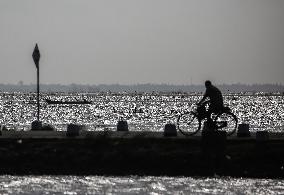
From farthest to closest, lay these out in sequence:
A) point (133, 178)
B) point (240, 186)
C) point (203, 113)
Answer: point (203, 113), point (133, 178), point (240, 186)

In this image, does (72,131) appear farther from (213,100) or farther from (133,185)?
(133,185)

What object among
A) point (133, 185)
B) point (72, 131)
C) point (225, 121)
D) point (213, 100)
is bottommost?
point (133, 185)

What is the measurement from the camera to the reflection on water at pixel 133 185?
23.8 metres

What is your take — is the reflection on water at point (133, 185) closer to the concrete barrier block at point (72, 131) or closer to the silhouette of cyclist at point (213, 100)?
the silhouette of cyclist at point (213, 100)

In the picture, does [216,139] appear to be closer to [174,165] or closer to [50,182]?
[174,165]

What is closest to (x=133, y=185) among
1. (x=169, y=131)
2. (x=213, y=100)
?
(x=213, y=100)

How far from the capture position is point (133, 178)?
2658 centimetres

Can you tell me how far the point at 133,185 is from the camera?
2491cm

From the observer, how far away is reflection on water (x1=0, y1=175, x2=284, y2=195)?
78.2 ft

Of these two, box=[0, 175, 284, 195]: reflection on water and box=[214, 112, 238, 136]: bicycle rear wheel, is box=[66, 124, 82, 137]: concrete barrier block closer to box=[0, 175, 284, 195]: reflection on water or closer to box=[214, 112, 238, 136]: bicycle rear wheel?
box=[214, 112, 238, 136]: bicycle rear wheel

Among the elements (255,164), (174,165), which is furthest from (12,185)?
(255,164)

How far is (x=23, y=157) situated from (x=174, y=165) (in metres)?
4.69

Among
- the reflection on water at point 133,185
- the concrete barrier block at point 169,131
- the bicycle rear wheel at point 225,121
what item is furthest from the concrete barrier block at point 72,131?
the reflection on water at point 133,185

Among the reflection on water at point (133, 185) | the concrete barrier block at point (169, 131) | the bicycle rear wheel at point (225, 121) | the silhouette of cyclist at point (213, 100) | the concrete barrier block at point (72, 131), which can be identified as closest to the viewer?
the reflection on water at point (133, 185)
